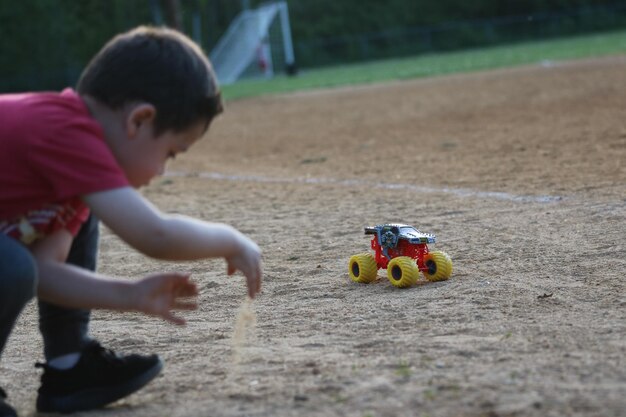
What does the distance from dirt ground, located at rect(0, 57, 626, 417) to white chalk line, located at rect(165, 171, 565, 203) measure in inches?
1.3

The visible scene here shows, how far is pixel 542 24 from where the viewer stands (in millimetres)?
41688

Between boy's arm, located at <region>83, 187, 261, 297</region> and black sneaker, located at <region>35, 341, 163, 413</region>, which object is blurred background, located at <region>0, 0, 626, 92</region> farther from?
boy's arm, located at <region>83, 187, 261, 297</region>

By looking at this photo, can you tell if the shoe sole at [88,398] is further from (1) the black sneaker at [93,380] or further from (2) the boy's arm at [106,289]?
(2) the boy's arm at [106,289]

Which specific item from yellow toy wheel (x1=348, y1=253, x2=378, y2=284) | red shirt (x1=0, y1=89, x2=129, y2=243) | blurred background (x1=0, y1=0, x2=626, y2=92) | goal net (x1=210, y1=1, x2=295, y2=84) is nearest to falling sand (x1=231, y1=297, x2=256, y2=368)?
yellow toy wheel (x1=348, y1=253, x2=378, y2=284)

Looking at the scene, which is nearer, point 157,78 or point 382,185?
point 157,78

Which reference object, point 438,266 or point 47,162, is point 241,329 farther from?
point 47,162

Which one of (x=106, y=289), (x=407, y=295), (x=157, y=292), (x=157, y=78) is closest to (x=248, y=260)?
(x=157, y=292)

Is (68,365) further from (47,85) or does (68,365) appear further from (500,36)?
(500,36)

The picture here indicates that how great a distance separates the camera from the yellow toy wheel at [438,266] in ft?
15.4

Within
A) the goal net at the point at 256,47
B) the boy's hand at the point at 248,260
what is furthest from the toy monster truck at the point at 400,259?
the goal net at the point at 256,47

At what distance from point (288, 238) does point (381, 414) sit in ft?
11.4

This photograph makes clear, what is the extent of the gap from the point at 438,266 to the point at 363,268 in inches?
14.7

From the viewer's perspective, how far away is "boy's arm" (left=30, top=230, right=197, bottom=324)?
2.86 meters

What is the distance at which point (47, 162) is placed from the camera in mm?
2713
